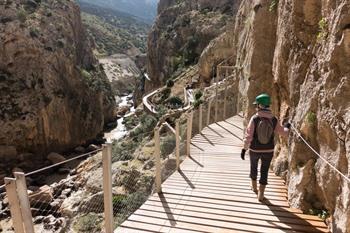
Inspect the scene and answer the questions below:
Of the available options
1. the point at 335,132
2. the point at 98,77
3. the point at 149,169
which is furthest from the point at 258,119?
the point at 98,77

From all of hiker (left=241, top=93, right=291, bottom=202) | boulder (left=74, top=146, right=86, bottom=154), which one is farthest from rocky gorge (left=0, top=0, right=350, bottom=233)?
boulder (left=74, top=146, right=86, bottom=154)

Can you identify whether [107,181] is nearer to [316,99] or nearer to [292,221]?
[292,221]

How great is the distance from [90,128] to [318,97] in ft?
163

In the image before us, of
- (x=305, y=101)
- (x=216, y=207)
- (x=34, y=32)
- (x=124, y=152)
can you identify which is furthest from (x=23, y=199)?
(x=34, y=32)

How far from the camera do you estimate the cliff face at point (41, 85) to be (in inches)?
1699

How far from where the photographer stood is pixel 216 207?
7090mm

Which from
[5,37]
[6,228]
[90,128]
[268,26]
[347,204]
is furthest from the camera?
[90,128]

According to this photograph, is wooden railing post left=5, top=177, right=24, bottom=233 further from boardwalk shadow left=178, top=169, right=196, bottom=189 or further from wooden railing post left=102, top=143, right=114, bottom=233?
boardwalk shadow left=178, top=169, right=196, bottom=189

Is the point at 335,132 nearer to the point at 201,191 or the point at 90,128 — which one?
the point at 201,191

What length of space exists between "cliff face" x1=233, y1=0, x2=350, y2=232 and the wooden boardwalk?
1.34 feet

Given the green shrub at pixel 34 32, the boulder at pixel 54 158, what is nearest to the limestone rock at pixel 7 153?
the boulder at pixel 54 158

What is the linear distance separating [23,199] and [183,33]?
5713 cm

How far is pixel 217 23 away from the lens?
55.3 meters

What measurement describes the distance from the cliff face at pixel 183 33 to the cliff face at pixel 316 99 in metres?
45.9
